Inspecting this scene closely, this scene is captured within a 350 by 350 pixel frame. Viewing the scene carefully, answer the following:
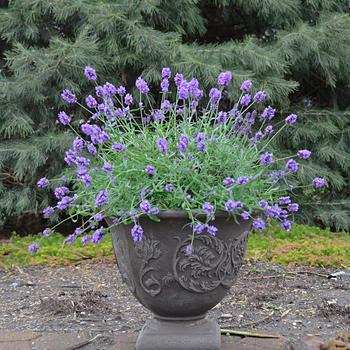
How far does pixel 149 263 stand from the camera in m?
2.72

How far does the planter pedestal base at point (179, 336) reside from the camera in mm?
2832

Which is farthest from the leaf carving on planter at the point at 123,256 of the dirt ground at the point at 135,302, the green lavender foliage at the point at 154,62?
the green lavender foliage at the point at 154,62

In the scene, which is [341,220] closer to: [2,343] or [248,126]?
[248,126]

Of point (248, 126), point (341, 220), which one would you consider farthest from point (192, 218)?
point (341, 220)

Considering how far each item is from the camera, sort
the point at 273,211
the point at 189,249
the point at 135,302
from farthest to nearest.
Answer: the point at 135,302 → the point at 273,211 → the point at 189,249

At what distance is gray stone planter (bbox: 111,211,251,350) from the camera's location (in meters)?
2.69

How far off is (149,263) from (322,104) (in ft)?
14.0

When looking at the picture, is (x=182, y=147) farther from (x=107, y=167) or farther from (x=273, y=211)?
(x=273, y=211)

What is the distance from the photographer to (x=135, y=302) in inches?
152

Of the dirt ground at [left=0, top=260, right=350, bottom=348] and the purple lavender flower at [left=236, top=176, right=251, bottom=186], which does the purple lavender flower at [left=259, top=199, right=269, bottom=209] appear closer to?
the purple lavender flower at [left=236, top=176, right=251, bottom=186]

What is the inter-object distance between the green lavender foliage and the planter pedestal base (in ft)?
9.34

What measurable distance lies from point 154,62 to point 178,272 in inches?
127

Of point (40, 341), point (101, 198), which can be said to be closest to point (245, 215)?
point (101, 198)

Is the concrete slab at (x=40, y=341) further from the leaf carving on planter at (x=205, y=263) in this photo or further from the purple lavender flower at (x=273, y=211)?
the purple lavender flower at (x=273, y=211)
